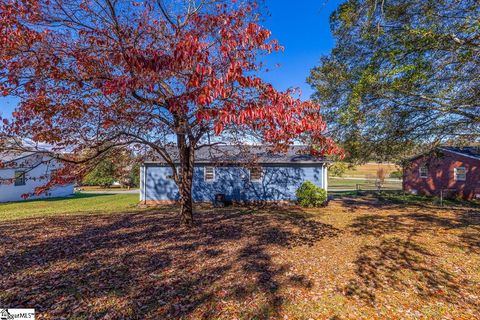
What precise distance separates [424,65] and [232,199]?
36.3 feet

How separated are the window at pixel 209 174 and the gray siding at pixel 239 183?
0.18 m

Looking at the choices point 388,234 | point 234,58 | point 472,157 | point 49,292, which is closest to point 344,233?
point 388,234

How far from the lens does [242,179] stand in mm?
14680

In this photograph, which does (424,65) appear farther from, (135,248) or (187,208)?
(135,248)

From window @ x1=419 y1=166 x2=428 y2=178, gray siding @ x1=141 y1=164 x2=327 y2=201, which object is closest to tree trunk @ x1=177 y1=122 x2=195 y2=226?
gray siding @ x1=141 y1=164 x2=327 y2=201

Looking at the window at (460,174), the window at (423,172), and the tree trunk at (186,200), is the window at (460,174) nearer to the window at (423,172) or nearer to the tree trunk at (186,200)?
the window at (423,172)

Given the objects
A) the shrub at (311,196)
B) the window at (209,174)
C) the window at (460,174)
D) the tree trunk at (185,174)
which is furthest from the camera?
the window at (460,174)

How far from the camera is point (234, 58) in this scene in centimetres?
421

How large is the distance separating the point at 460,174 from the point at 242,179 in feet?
55.4

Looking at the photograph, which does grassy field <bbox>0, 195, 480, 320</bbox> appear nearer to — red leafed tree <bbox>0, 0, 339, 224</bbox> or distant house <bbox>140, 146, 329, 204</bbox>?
red leafed tree <bbox>0, 0, 339, 224</bbox>

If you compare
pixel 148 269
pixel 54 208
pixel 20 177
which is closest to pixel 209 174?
pixel 54 208

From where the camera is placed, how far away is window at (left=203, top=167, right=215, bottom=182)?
48.9 feet

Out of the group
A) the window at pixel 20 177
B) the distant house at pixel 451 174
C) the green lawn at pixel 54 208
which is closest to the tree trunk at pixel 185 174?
the window at pixel 20 177

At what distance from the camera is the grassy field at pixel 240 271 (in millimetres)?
3541
